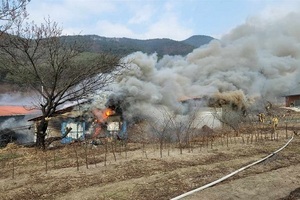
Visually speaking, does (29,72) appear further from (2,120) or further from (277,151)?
(277,151)

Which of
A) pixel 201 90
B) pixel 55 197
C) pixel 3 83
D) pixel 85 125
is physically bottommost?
pixel 55 197

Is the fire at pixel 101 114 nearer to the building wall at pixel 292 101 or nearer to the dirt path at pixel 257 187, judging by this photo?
the dirt path at pixel 257 187

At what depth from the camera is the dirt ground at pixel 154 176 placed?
24.3 ft

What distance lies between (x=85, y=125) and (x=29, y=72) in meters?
5.19

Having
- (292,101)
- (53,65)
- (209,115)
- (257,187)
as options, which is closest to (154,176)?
(257,187)

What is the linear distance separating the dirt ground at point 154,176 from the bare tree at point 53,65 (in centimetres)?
372

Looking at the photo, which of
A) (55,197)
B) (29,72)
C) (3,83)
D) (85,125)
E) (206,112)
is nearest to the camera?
(55,197)

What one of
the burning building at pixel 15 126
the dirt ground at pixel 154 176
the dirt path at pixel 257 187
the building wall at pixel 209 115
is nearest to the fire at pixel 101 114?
the burning building at pixel 15 126

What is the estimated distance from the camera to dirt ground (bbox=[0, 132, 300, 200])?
740 cm

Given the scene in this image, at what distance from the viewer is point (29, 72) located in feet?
53.5

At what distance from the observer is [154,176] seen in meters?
8.65

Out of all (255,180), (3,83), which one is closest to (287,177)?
(255,180)

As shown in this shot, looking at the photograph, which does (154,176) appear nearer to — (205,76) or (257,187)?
(257,187)

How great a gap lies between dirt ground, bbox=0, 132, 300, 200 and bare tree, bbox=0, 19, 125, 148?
3.72 metres
